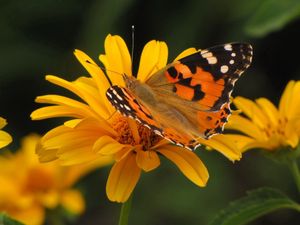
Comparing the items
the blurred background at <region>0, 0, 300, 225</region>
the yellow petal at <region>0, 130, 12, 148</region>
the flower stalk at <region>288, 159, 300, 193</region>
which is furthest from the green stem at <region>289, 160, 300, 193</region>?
the blurred background at <region>0, 0, 300, 225</region>

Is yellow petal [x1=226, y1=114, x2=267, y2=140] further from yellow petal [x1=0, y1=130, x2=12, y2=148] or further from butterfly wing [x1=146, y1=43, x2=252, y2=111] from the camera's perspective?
yellow petal [x1=0, y1=130, x2=12, y2=148]

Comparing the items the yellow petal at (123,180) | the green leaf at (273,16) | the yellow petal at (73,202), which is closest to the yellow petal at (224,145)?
the yellow petal at (123,180)

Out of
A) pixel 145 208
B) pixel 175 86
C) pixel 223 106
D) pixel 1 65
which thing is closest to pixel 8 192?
pixel 175 86

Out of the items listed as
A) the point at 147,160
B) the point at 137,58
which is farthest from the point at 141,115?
the point at 137,58

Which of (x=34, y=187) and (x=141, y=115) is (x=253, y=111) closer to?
(x=141, y=115)

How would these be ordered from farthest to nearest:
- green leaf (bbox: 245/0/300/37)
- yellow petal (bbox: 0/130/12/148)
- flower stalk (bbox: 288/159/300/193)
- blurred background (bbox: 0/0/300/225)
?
1. blurred background (bbox: 0/0/300/225)
2. green leaf (bbox: 245/0/300/37)
3. flower stalk (bbox: 288/159/300/193)
4. yellow petal (bbox: 0/130/12/148)

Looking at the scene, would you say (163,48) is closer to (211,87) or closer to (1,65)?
(211,87)
